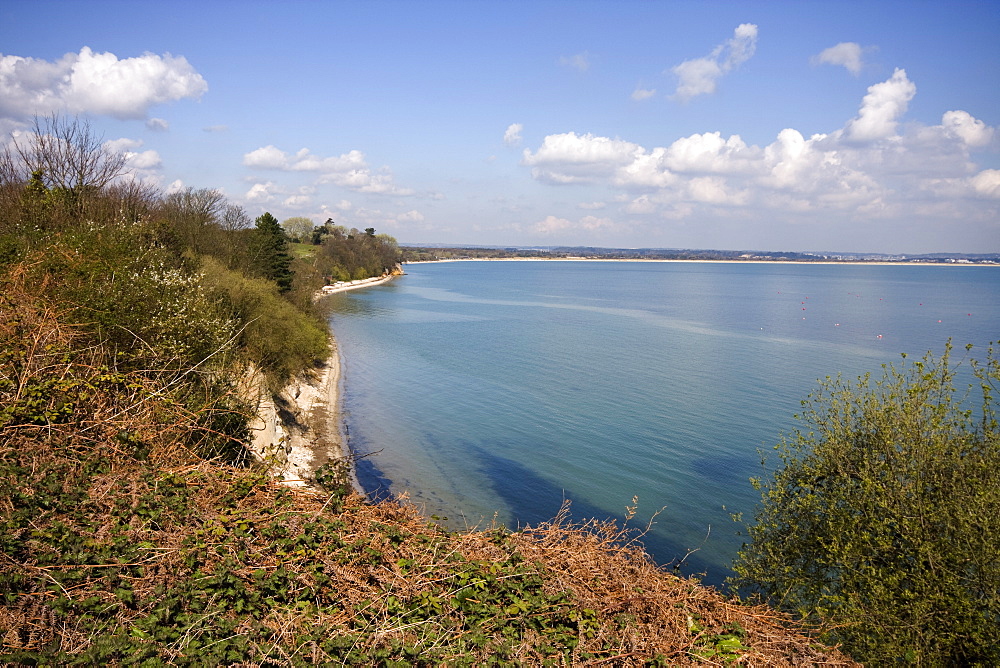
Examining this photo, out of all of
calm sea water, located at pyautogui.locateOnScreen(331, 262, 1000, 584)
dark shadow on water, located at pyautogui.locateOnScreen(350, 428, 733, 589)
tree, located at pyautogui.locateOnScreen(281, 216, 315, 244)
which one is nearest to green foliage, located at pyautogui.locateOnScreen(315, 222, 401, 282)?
tree, located at pyautogui.locateOnScreen(281, 216, 315, 244)

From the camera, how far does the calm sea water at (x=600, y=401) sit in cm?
2375

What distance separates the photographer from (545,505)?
2352 centimetres

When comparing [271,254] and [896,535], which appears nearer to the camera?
[896,535]

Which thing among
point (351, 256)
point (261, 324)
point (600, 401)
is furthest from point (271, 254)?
point (351, 256)

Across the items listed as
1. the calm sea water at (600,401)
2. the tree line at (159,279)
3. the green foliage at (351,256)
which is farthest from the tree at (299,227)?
the tree line at (159,279)

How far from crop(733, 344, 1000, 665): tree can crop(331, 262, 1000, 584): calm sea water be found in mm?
4432

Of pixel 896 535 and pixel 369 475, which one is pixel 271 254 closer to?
pixel 369 475

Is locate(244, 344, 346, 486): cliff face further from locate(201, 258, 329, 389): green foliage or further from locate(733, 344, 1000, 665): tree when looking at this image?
locate(733, 344, 1000, 665): tree

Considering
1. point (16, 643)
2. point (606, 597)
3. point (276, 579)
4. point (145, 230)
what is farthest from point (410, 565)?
point (145, 230)

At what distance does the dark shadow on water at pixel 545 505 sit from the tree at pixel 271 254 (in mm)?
25053

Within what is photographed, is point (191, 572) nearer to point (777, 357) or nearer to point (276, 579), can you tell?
point (276, 579)

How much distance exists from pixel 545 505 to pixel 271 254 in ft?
106

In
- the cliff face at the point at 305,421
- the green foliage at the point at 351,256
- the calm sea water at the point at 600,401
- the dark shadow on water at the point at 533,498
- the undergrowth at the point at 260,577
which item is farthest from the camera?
the green foliage at the point at 351,256

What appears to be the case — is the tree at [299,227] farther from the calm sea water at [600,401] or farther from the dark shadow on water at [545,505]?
the dark shadow on water at [545,505]
